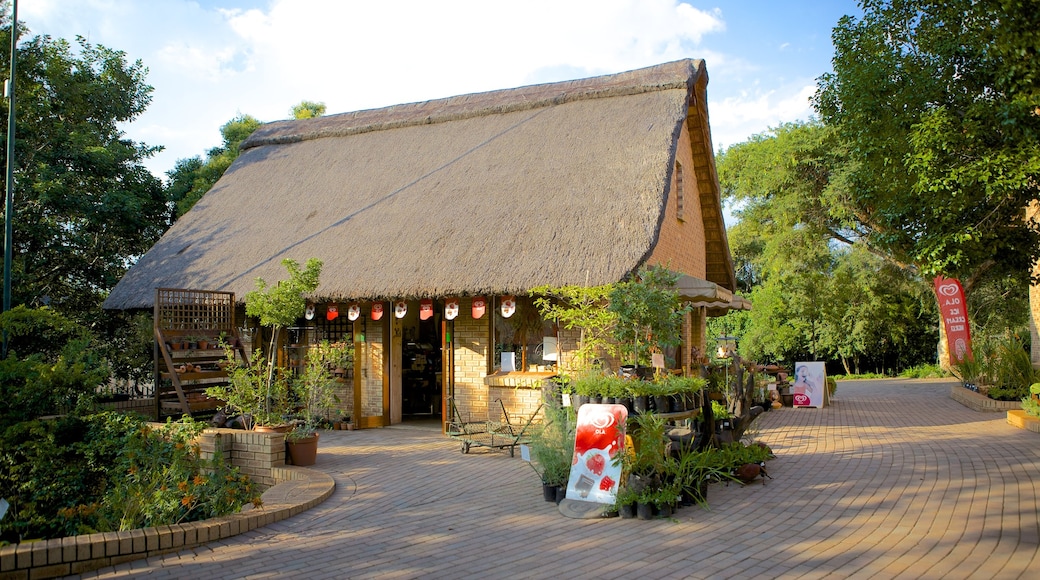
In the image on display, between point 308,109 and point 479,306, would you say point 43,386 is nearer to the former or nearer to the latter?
point 479,306

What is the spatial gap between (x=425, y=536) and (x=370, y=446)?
16.7 feet

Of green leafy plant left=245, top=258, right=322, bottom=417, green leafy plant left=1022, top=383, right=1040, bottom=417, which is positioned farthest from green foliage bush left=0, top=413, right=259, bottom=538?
green leafy plant left=1022, top=383, right=1040, bottom=417

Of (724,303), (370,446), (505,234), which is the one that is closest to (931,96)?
(724,303)

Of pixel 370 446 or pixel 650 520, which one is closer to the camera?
pixel 650 520

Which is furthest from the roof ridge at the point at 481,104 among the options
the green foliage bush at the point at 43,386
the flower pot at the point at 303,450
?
the green foliage bush at the point at 43,386

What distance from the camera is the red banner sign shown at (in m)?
17.3

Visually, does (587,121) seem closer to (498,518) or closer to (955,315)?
(498,518)

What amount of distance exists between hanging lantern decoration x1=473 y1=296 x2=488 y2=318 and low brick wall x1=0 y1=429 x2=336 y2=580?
405cm

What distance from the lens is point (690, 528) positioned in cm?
578

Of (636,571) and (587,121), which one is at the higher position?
(587,121)

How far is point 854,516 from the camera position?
237 inches

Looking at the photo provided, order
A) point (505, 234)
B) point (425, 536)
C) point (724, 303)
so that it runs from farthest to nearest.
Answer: point (724, 303) < point (505, 234) < point (425, 536)

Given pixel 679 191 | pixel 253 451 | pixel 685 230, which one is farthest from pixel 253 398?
pixel 685 230

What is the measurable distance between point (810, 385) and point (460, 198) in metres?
8.38
